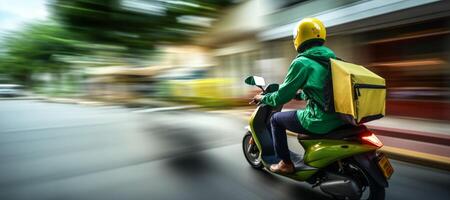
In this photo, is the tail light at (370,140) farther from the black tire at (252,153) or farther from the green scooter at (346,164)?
the black tire at (252,153)

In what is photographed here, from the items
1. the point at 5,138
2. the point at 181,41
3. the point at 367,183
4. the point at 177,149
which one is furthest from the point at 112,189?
the point at 181,41

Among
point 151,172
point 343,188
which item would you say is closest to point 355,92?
point 343,188

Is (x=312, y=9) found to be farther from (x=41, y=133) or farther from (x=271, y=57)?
(x=41, y=133)

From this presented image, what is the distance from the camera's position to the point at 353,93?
2.78 metres

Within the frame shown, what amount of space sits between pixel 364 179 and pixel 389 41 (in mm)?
7466

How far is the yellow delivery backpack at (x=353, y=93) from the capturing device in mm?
2793

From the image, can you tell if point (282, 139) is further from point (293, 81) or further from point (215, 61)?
point (215, 61)

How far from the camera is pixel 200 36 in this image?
17.0m

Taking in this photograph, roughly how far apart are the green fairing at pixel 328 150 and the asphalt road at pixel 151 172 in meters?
0.47

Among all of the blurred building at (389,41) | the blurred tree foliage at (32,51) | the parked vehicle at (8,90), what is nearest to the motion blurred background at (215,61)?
the blurred building at (389,41)

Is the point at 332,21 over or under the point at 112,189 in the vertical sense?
over

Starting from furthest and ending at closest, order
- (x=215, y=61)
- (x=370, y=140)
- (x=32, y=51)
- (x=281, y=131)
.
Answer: (x=32, y=51) < (x=215, y=61) < (x=281, y=131) < (x=370, y=140)

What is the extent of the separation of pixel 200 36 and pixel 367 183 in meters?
14.6

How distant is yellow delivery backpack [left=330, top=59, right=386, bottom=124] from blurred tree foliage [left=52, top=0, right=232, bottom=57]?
1130 centimetres
